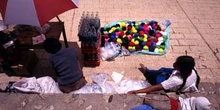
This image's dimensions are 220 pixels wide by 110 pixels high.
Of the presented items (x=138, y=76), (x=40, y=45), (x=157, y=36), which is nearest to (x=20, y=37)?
(x=40, y=45)

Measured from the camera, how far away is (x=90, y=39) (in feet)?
14.1

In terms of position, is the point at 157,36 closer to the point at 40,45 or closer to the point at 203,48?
the point at 203,48

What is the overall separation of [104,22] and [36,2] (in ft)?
10.3

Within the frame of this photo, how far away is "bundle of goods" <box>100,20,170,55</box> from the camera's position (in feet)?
17.3

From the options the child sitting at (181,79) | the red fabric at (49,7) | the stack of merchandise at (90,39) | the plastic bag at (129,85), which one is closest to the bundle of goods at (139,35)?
the stack of merchandise at (90,39)

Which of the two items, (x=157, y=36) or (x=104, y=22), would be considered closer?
(x=157, y=36)

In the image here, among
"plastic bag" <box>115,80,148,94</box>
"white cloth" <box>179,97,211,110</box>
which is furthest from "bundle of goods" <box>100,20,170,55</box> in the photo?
"white cloth" <box>179,97,211,110</box>

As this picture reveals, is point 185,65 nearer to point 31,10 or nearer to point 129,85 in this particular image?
point 129,85

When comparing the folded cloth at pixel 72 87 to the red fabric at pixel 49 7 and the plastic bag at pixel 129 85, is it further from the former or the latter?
the red fabric at pixel 49 7

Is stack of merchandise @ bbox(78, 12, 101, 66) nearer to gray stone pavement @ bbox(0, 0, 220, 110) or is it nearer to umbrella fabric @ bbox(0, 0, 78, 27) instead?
gray stone pavement @ bbox(0, 0, 220, 110)

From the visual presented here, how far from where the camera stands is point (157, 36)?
5.66 metres

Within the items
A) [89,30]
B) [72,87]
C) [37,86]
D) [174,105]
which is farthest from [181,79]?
[37,86]

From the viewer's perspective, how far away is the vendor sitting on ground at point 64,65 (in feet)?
11.8

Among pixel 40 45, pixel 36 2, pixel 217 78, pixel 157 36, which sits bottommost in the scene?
pixel 217 78
